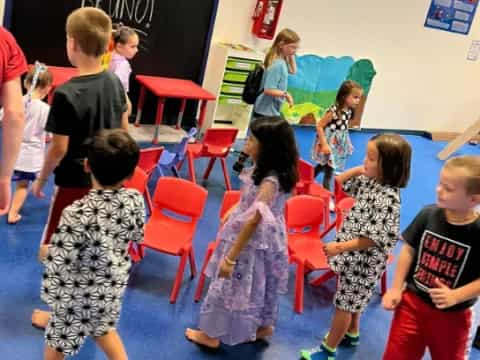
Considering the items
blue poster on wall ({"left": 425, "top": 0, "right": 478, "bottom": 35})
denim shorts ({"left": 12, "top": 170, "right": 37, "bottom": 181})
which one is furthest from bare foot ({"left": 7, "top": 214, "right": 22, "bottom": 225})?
blue poster on wall ({"left": 425, "top": 0, "right": 478, "bottom": 35})

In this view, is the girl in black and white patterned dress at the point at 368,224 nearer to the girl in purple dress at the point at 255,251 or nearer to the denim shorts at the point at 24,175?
the girl in purple dress at the point at 255,251

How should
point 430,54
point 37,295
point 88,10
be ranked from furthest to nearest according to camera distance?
point 430,54 → point 37,295 → point 88,10

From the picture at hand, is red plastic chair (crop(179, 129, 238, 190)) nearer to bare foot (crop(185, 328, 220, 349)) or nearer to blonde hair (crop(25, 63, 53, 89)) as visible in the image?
blonde hair (crop(25, 63, 53, 89))

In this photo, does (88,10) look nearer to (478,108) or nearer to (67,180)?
(67,180)

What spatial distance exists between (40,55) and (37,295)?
3.09 meters

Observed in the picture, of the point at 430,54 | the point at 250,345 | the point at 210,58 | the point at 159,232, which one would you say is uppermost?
→ the point at 430,54

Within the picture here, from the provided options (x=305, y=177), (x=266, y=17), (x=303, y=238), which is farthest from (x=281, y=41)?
(x=303, y=238)

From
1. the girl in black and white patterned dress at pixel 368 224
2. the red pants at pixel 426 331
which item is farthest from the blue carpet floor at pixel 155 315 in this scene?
the red pants at pixel 426 331

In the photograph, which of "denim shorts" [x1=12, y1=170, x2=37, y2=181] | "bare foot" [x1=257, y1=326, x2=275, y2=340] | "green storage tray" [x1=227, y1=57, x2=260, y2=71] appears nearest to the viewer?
"bare foot" [x1=257, y1=326, x2=275, y2=340]

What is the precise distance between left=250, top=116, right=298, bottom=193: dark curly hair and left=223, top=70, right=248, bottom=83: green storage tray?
403 centimetres

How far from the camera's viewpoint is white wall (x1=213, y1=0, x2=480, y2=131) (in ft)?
22.8

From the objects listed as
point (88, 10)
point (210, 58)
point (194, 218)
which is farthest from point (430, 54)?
point (88, 10)

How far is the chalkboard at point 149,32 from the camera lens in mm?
5078

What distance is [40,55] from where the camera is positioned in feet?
17.1
